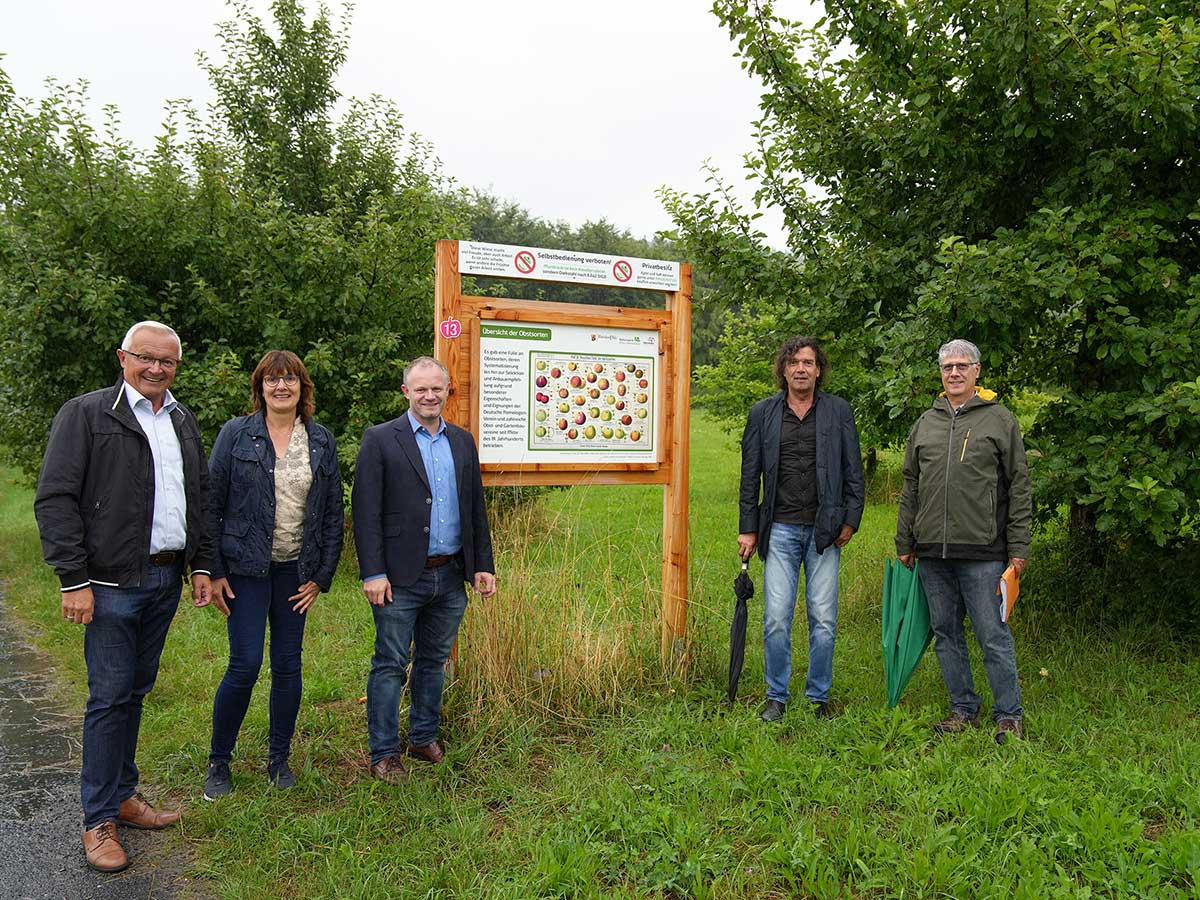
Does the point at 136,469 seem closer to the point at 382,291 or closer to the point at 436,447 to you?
the point at 436,447

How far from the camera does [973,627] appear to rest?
471 cm

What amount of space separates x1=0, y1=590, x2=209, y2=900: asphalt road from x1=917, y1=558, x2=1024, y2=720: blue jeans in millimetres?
3804

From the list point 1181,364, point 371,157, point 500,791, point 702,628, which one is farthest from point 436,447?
point 371,157

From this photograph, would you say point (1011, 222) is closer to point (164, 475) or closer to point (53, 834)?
point (164, 475)

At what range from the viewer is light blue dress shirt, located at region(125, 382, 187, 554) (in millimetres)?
3773

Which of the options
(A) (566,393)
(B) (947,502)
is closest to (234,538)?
(A) (566,393)

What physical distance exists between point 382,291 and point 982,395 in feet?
22.3

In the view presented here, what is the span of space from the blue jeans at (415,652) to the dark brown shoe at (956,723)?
262 centimetres

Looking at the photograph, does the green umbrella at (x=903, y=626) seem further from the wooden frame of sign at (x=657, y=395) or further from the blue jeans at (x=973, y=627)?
the wooden frame of sign at (x=657, y=395)

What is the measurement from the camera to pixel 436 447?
4.41m

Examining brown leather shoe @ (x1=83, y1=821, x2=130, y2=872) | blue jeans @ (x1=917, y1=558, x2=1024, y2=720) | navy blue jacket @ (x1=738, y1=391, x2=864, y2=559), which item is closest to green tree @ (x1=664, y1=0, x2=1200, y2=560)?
navy blue jacket @ (x1=738, y1=391, x2=864, y2=559)

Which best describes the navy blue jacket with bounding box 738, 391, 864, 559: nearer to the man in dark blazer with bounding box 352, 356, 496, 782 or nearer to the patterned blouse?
the man in dark blazer with bounding box 352, 356, 496, 782

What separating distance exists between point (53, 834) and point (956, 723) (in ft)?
14.5

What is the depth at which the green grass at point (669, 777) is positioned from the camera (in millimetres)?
3375
